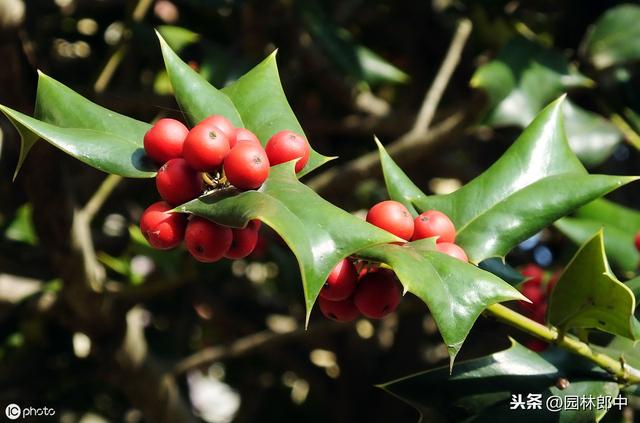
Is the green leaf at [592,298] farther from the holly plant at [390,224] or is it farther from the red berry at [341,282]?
the red berry at [341,282]

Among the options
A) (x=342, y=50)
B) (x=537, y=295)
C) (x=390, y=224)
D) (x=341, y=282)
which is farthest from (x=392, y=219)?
(x=342, y=50)

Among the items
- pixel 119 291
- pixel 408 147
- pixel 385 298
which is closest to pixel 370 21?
pixel 408 147

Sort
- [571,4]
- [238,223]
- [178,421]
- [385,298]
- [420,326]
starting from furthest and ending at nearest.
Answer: [420,326], [571,4], [178,421], [385,298], [238,223]

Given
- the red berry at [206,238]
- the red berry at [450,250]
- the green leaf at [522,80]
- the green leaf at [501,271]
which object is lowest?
the green leaf at [522,80]

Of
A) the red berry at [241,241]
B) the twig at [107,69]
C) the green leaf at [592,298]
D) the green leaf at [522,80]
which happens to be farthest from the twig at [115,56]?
the green leaf at [592,298]

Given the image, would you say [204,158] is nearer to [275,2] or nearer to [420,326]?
[275,2]

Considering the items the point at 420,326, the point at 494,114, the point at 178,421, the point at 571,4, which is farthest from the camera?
the point at 420,326
